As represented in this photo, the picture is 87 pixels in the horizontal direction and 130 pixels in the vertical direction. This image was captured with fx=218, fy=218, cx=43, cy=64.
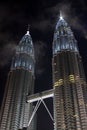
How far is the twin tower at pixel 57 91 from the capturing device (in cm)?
8131

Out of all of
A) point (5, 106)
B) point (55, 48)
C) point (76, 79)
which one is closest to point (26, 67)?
point (55, 48)

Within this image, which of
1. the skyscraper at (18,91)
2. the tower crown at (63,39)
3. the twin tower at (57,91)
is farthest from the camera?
the tower crown at (63,39)

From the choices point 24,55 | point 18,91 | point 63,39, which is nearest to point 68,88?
point 18,91

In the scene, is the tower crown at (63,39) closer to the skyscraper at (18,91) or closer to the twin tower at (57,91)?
the twin tower at (57,91)

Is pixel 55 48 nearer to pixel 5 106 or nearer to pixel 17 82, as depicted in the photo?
pixel 17 82

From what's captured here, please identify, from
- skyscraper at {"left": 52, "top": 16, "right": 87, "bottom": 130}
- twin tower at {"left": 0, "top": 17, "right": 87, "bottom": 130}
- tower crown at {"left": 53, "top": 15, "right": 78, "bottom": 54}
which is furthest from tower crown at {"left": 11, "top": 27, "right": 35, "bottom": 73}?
skyscraper at {"left": 52, "top": 16, "right": 87, "bottom": 130}

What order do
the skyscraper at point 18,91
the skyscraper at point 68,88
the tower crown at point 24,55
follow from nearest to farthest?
the skyscraper at point 68,88, the skyscraper at point 18,91, the tower crown at point 24,55

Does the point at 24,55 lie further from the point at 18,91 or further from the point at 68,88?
the point at 68,88

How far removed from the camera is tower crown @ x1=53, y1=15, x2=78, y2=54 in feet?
361

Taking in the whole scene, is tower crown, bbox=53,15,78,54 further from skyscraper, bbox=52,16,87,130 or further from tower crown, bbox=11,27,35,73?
tower crown, bbox=11,27,35,73

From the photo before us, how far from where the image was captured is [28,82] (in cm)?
10725

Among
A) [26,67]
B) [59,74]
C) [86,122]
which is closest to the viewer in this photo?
[86,122]

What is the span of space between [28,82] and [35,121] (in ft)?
62.8

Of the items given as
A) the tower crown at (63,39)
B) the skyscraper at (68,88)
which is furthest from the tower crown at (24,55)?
the skyscraper at (68,88)
